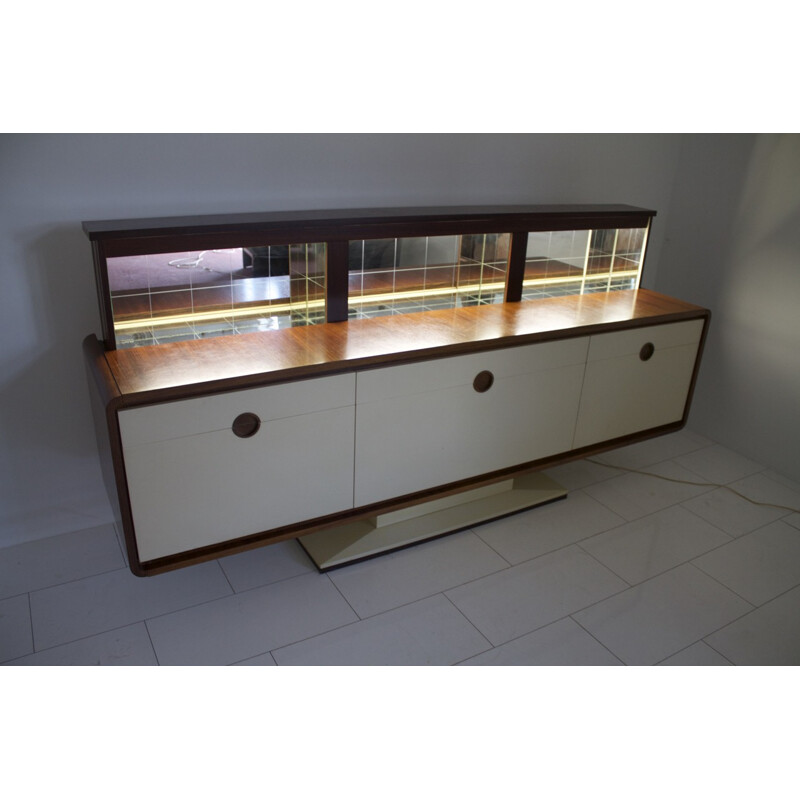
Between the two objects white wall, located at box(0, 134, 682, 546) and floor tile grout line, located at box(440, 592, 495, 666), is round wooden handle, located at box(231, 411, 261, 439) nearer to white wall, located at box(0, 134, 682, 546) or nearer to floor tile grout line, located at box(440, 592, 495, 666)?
white wall, located at box(0, 134, 682, 546)

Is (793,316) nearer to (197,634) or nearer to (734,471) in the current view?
(734,471)

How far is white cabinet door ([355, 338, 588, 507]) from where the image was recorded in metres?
2.07

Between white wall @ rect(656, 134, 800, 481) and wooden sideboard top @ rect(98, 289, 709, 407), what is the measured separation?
0.49 m

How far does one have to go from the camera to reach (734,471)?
2967 mm

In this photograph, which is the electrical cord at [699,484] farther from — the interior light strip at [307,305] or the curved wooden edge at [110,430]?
the curved wooden edge at [110,430]

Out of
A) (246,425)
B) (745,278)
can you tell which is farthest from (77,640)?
(745,278)

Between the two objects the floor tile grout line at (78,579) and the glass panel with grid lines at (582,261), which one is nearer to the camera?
the floor tile grout line at (78,579)

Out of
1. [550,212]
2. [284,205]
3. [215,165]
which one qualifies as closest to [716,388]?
[550,212]

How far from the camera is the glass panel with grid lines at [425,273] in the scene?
2279 mm

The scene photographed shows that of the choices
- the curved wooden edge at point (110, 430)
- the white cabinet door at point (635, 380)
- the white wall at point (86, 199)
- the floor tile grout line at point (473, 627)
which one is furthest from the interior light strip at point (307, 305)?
the floor tile grout line at point (473, 627)

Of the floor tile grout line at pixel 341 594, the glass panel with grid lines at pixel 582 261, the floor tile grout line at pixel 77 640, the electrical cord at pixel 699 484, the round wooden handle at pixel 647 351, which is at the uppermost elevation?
the glass panel with grid lines at pixel 582 261

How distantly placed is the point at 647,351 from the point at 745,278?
791 mm

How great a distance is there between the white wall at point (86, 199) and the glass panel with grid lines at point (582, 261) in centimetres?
28

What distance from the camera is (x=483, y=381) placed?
2213 millimetres
